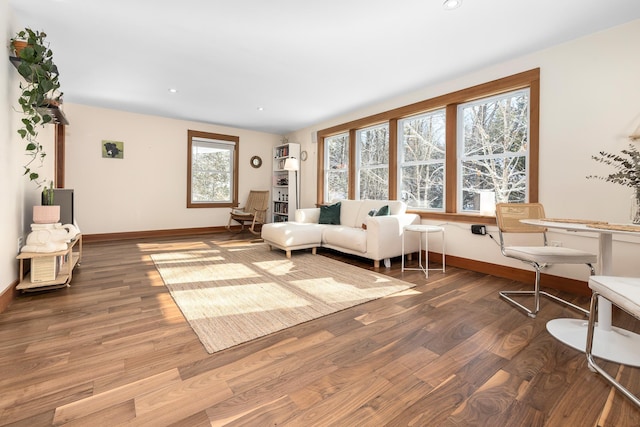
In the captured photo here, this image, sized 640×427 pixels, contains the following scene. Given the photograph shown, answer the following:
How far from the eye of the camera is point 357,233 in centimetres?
377

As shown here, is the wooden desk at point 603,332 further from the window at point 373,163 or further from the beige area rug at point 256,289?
the window at point 373,163

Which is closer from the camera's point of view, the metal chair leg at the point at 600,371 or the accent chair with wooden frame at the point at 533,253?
the metal chair leg at the point at 600,371

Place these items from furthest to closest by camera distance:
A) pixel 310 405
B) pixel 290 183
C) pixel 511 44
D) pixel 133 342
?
pixel 290 183, pixel 511 44, pixel 133 342, pixel 310 405

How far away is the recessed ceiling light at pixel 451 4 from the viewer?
222 centimetres

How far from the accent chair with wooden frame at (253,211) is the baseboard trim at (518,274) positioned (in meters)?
3.81

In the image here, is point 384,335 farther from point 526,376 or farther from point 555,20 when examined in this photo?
point 555,20

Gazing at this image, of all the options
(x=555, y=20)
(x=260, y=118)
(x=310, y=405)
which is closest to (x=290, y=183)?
(x=260, y=118)

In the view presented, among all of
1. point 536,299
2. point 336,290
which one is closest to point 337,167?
point 336,290

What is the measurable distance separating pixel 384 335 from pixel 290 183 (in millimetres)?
5108

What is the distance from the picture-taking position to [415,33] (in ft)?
8.80

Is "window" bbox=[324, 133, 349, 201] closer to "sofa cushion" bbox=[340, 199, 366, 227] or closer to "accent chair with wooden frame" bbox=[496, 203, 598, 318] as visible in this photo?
"sofa cushion" bbox=[340, 199, 366, 227]

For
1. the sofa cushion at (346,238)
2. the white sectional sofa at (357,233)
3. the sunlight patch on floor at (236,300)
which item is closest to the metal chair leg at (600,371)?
the sunlight patch on floor at (236,300)

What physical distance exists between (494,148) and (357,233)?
197 cm

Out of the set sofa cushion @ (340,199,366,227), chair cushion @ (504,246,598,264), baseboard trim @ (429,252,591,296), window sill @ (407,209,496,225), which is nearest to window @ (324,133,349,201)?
sofa cushion @ (340,199,366,227)
